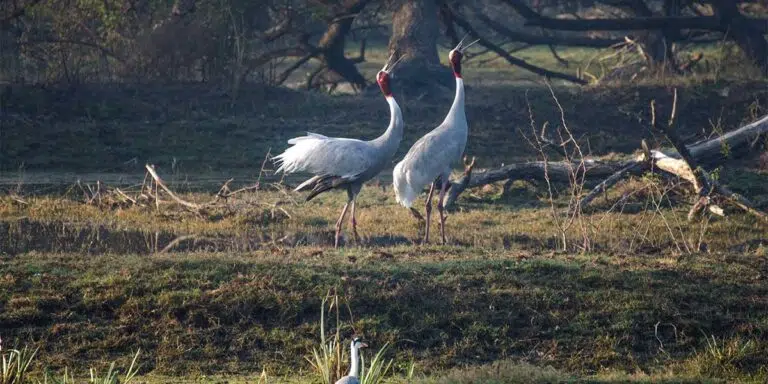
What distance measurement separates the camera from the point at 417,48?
728 inches

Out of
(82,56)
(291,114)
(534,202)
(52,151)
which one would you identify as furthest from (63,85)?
(534,202)

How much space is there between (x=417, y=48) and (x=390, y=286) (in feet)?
35.3

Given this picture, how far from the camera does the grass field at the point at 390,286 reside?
24.3 feet

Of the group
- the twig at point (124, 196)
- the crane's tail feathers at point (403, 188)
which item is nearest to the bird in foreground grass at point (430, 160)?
the crane's tail feathers at point (403, 188)

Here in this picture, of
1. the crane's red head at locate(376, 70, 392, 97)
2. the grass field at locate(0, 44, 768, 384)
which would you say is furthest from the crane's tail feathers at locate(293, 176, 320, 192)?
the crane's red head at locate(376, 70, 392, 97)

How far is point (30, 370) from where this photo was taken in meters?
7.05

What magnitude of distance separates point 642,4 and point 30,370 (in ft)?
49.1

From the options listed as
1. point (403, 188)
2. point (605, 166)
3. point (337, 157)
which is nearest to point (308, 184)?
point (337, 157)

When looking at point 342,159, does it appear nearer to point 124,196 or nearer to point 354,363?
point 124,196

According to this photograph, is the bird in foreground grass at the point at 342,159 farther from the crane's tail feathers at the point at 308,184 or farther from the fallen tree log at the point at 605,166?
the fallen tree log at the point at 605,166

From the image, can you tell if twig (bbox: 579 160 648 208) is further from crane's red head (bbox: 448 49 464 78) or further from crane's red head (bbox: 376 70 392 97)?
crane's red head (bbox: 376 70 392 97)

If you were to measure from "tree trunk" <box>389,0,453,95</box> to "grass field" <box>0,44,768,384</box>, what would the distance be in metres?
5.04

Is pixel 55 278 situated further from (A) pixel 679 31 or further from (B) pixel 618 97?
(A) pixel 679 31

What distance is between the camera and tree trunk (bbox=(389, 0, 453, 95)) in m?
18.3
